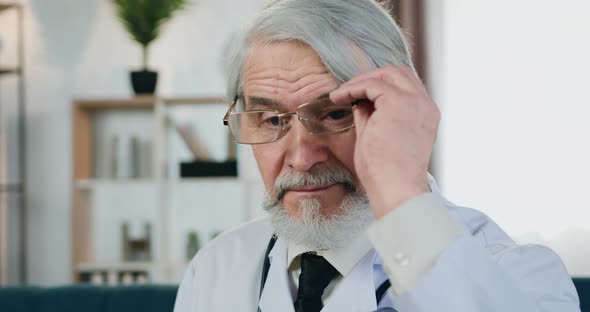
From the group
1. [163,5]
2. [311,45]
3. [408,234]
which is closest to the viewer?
[408,234]

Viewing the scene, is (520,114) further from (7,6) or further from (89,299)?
(7,6)

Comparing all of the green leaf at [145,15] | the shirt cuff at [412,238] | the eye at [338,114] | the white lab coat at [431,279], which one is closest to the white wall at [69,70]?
the green leaf at [145,15]

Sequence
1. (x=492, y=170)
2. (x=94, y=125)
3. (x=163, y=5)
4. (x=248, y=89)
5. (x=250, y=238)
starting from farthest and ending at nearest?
(x=94, y=125), (x=163, y=5), (x=492, y=170), (x=250, y=238), (x=248, y=89)

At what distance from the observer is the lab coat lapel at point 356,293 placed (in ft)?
4.31

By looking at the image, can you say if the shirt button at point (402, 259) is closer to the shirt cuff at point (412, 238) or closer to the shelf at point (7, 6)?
the shirt cuff at point (412, 238)

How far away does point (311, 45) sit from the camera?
51.1 inches

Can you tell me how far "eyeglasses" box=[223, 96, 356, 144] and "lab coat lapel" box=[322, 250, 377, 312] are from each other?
0.83 feet

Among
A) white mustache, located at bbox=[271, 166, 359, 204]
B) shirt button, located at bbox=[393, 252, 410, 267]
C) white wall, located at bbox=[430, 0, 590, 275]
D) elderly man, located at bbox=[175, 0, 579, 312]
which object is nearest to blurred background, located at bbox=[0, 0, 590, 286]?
white wall, located at bbox=[430, 0, 590, 275]

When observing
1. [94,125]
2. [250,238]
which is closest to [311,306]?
[250,238]

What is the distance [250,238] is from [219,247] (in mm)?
67

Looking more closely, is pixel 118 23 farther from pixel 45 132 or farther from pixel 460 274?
pixel 460 274

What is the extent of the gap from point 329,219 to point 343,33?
0.30 meters

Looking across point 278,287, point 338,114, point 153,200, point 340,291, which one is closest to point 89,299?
point 278,287

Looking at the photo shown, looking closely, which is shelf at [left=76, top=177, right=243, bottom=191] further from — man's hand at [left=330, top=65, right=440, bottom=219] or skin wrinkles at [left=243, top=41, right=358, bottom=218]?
man's hand at [left=330, top=65, right=440, bottom=219]
